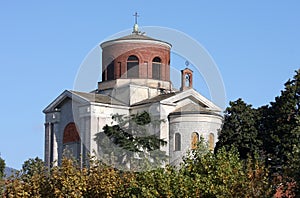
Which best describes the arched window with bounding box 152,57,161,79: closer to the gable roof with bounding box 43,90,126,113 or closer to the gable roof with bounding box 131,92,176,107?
the gable roof with bounding box 131,92,176,107

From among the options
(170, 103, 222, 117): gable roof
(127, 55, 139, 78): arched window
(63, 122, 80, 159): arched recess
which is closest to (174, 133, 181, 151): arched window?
(170, 103, 222, 117): gable roof

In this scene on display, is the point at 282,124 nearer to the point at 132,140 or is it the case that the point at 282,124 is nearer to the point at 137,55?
the point at 132,140

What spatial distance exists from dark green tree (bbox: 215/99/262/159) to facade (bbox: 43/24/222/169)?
4.04 meters

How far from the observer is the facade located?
51.2 m

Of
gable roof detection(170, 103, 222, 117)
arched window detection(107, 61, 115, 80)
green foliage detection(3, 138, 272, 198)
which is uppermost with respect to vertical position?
arched window detection(107, 61, 115, 80)

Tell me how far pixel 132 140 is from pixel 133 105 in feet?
20.0

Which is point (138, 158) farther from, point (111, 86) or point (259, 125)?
point (111, 86)

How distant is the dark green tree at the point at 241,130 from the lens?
144 ft

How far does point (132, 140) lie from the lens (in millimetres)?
47469

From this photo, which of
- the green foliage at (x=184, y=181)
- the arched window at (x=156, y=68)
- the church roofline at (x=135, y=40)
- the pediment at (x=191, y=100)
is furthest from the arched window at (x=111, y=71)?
the green foliage at (x=184, y=181)

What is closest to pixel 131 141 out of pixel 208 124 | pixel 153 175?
pixel 208 124

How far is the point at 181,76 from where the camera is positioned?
180 feet

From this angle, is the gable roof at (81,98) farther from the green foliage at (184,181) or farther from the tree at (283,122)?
the green foliage at (184,181)

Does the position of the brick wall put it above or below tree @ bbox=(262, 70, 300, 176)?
above
